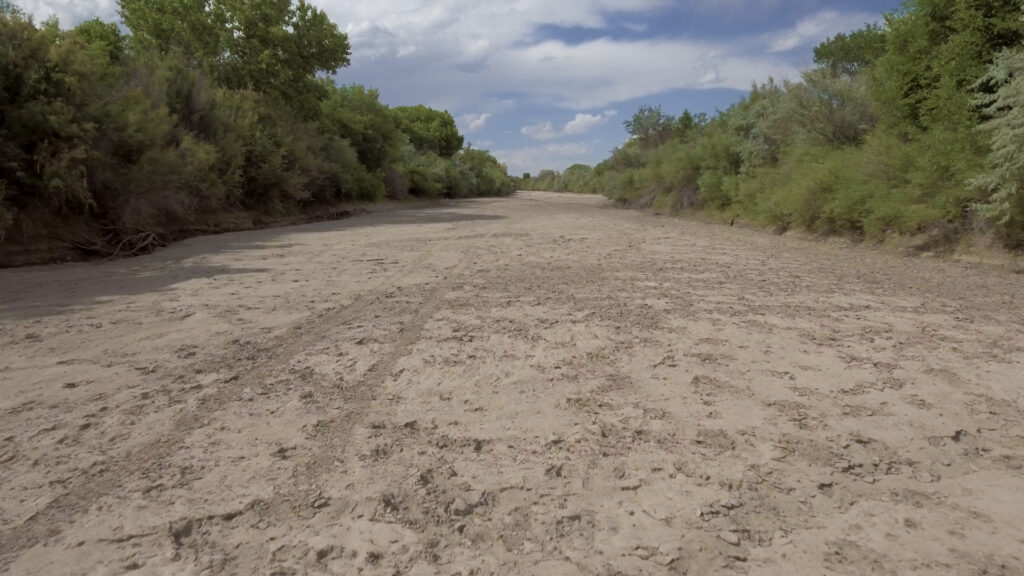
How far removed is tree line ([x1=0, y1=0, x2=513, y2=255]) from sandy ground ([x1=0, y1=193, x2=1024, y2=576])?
16.5 feet

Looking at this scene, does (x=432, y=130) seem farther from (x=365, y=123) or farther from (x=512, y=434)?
(x=512, y=434)

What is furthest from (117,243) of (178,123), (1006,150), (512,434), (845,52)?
(845,52)

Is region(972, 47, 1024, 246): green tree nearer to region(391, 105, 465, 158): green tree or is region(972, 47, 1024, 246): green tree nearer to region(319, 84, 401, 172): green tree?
region(319, 84, 401, 172): green tree

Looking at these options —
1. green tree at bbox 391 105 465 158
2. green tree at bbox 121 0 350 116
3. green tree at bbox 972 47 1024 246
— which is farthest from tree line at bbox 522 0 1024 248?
green tree at bbox 391 105 465 158

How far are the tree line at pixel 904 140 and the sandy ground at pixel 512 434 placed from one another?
4289mm

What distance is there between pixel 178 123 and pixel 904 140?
18.9 metres

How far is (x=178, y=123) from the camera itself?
16969mm

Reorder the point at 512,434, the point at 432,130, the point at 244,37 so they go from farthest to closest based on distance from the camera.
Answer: the point at 432,130
the point at 244,37
the point at 512,434

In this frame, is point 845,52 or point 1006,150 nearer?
point 1006,150

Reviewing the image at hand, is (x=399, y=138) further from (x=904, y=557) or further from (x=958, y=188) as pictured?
(x=904, y=557)

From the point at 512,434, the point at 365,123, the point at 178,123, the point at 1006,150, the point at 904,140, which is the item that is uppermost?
the point at 365,123

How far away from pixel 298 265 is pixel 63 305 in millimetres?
3482

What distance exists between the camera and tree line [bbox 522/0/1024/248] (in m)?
9.59

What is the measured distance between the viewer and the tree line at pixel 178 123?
10609mm
